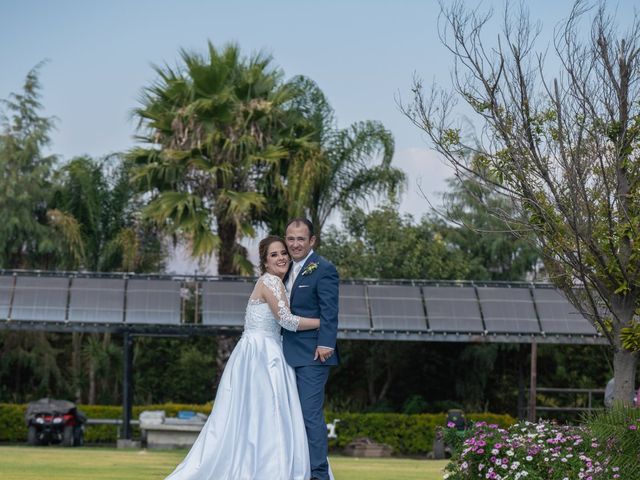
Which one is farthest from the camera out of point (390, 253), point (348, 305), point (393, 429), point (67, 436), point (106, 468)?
point (390, 253)

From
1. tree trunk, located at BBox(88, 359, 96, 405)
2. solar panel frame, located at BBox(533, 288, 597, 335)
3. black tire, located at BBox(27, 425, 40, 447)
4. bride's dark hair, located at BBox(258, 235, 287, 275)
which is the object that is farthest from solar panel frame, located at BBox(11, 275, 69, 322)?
bride's dark hair, located at BBox(258, 235, 287, 275)

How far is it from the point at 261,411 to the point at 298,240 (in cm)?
134

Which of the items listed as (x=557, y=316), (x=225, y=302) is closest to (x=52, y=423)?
(x=225, y=302)

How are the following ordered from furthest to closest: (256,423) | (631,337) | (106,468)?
(106,468) → (631,337) → (256,423)

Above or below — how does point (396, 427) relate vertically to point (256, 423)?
above

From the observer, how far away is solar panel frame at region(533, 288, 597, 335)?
82.1ft

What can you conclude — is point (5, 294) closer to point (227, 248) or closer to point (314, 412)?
point (227, 248)

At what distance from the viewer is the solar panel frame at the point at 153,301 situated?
2491cm

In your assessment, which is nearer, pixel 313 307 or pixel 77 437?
pixel 313 307

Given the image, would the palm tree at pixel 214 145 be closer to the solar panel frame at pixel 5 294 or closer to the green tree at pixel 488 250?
the solar panel frame at pixel 5 294

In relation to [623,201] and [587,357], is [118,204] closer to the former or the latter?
[587,357]

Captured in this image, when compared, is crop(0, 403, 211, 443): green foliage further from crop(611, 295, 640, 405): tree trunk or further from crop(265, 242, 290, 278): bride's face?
crop(265, 242, 290, 278): bride's face

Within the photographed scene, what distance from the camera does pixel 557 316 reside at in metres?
25.6

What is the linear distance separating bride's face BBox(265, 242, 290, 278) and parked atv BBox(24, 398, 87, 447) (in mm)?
17142
